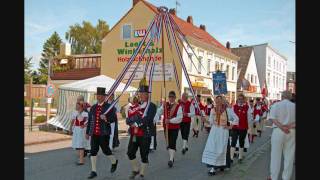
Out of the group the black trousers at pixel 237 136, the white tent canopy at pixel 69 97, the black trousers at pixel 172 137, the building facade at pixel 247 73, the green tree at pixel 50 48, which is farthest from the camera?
the green tree at pixel 50 48

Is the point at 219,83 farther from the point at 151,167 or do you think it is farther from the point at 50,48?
the point at 50,48

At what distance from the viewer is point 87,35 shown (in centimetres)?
6500

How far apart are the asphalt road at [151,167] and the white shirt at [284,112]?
64.4 inches

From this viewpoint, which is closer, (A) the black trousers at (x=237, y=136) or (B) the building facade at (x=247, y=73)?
(A) the black trousers at (x=237, y=136)

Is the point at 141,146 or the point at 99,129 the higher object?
the point at 99,129

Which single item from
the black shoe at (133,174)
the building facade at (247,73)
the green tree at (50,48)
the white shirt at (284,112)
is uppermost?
the green tree at (50,48)

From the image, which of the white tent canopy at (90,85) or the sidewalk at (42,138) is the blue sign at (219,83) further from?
the sidewalk at (42,138)

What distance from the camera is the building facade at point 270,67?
5372 centimetres

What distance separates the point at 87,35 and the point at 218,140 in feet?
193

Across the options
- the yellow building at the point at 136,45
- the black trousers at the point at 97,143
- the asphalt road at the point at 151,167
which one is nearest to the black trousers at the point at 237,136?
the asphalt road at the point at 151,167

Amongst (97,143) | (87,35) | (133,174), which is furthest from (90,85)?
(87,35)

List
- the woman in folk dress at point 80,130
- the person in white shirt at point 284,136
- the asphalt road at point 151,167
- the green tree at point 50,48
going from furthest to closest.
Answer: the green tree at point 50,48 < the woman in folk dress at point 80,130 < the asphalt road at point 151,167 < the person in white shirt at point 284,136
